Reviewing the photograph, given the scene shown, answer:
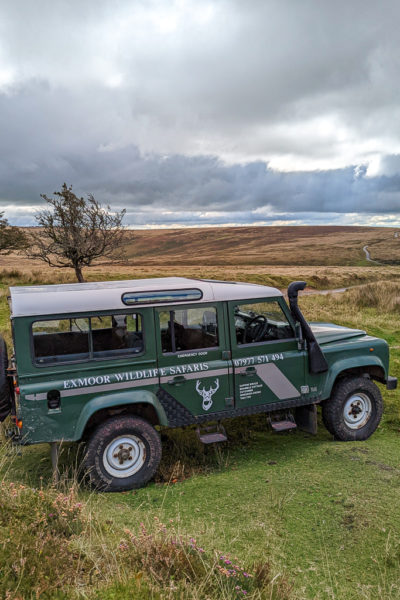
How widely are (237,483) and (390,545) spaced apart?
6.07 ft

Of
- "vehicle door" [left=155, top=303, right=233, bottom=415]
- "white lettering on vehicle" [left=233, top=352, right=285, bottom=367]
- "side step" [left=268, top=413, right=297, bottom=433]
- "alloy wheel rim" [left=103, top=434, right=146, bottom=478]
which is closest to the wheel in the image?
"alloy wheel rim" [left=103, top=434, right=146, bottom=478]

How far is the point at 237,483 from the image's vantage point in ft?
17.6

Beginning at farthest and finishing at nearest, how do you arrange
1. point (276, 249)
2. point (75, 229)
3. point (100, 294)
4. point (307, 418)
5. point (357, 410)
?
point (276, 249), point (75, 229), point (357, 410), point (307, 418), point (100, 294)

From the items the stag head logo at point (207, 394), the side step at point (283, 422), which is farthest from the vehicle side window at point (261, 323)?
the side step at point (283, 422)

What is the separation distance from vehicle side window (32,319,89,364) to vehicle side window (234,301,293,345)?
207cm

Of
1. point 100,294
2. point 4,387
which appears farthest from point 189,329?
point 4,387

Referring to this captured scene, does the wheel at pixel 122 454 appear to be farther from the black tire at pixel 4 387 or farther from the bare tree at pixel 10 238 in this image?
the bare tree at pixel 10 238

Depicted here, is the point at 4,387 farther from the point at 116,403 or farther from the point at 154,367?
the point at 154,367

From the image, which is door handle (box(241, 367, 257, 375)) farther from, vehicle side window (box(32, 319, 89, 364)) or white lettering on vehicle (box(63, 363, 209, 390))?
vehicle side window (box(32, 319, 89, 364))

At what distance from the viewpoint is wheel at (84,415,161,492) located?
5363mm

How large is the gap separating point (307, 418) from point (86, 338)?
351 centimetres

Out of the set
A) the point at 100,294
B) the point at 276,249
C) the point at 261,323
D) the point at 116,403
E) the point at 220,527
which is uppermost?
the point at 100,294

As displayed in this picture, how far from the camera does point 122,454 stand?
552cm

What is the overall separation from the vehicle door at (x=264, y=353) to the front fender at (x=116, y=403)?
1.10 metres
